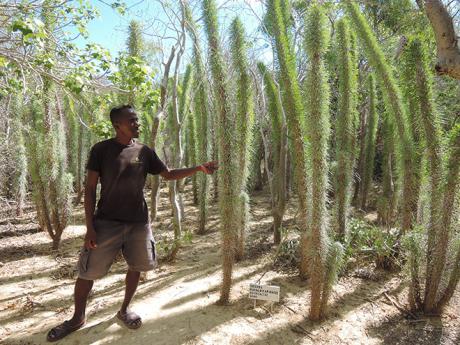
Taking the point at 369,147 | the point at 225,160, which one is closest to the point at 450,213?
the point at 225,160

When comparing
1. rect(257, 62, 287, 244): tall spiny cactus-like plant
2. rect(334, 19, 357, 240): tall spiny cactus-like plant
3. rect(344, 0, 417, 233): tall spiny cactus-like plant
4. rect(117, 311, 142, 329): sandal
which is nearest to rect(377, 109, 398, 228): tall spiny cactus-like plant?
rect(334, 19, 357, 240): tall spiny cactus-like plant

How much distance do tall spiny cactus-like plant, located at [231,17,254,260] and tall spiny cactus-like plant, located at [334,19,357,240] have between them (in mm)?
1241

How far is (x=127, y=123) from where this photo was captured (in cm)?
282

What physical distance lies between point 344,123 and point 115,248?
11.2ft

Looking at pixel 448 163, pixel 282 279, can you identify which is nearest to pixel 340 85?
pixel 448 163

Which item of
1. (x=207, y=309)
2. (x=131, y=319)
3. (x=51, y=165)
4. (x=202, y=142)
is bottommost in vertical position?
(x=207, y=309)

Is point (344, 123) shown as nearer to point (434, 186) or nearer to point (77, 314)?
point (434, 186)

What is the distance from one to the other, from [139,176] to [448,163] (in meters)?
2.75

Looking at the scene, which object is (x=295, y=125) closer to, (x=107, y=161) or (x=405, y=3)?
(x=107, y=161)

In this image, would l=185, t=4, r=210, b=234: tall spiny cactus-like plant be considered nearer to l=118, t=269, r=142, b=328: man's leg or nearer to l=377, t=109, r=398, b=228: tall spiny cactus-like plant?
l=377, t=109, r=398, b=228: tall spiny cactus-like plant

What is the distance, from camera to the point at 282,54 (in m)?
3.96

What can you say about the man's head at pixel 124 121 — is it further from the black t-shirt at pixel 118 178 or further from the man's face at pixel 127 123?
the black t-shirt at pixel 118 178

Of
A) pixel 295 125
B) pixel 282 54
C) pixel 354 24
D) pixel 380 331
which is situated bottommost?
pixel 380 331

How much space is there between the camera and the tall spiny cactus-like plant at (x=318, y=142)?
298cm
